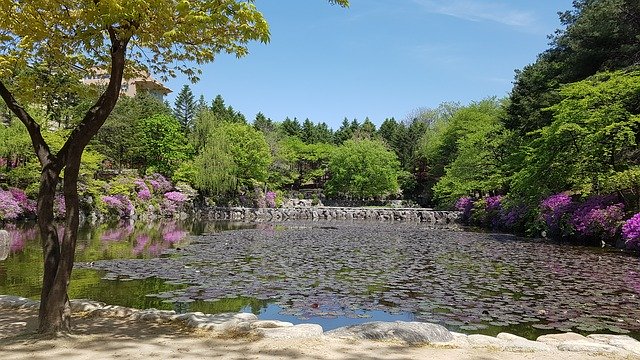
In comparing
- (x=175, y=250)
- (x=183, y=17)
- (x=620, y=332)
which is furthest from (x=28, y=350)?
(x=175, y=250)

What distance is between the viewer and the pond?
24.6 ft

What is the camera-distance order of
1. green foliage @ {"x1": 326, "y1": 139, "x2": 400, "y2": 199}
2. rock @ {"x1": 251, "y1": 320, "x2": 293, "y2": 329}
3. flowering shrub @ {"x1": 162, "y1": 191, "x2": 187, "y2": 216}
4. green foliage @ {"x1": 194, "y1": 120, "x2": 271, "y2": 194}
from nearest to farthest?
rock @ {"x1": 251, "y1": 320, "x2": 293, "y2": 329} < flowering shrub @ {"x1": 162, "y1": 191, "x2": 187, "y2": 216} < green foliage @ {"x1": 194, "y1": 120, "x2": 271, "y2": 194} < green foliage @ {"x1": 326, "y1": 139, "x2": 400, "y2": 199}

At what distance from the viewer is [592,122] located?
1845 centimetres

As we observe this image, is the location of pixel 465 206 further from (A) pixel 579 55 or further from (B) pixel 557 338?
(B) pixel 557 338

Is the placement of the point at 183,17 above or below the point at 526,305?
above

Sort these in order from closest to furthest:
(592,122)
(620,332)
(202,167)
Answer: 1. (620,332)
2. (592,122)
3. (202,167)

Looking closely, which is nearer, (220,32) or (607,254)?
(220,32)

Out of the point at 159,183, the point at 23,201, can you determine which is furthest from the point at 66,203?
the point at 159,183

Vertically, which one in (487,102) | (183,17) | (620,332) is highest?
(487,102)

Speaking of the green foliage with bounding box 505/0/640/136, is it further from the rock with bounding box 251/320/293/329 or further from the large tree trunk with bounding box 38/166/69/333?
the large tree trunk with bounding box 38/166/69/333

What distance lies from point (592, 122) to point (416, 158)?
→ 39881mm

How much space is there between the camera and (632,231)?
15.5 metres

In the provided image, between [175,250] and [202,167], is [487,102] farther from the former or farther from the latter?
[175,250]

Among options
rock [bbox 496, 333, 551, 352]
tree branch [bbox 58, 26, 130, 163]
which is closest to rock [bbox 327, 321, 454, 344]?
rock [bbox 496, 333, 551, 352]
